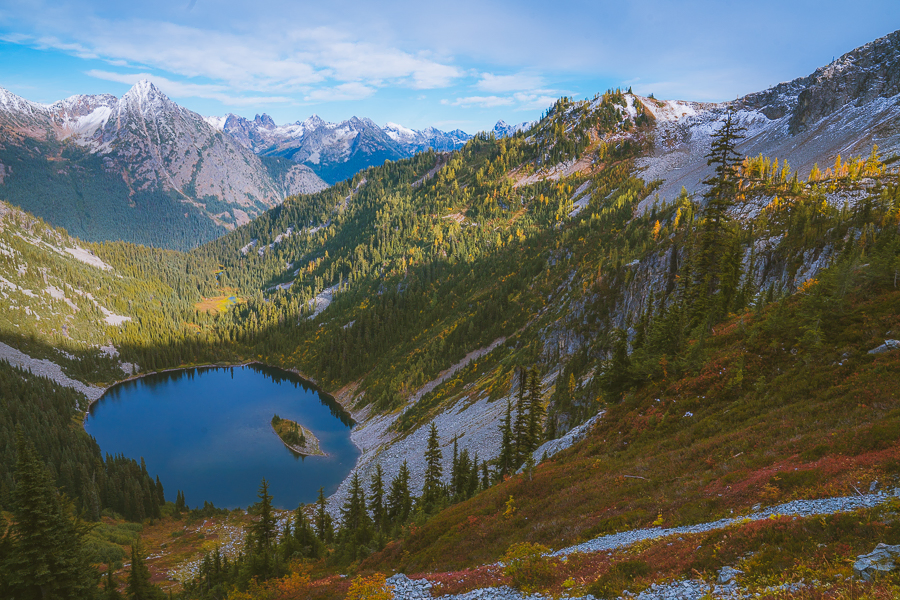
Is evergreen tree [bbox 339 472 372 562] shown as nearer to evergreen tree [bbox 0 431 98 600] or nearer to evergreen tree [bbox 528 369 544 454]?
evergreen tree [bbox 528 369 544 454]

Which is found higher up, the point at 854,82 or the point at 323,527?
the point at 854,82

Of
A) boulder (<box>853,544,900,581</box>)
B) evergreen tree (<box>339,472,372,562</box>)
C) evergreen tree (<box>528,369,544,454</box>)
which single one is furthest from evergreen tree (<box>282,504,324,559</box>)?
boulder (<box>853,544,900,581</box>)

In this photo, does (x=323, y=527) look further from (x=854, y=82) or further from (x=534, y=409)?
(x=854, y=82)

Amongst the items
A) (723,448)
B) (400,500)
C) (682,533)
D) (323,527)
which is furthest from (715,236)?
(323,527)

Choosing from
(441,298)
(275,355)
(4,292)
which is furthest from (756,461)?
(4,292)

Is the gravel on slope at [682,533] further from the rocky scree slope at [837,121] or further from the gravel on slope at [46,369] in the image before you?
the gravel on slope at [46,369]

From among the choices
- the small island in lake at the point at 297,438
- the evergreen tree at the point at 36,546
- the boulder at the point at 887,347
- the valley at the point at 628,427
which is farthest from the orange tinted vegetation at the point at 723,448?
the small island in lake at the point at 297,438

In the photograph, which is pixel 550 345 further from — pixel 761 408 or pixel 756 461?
pixel 756 461

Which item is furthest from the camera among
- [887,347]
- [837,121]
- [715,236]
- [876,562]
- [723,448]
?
[837,121]
